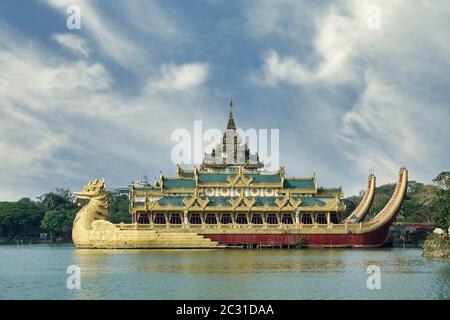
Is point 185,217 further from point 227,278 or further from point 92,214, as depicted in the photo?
point 227,278

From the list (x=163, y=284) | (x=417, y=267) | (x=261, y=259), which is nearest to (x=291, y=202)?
(x=261, y=259)

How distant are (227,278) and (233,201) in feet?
103

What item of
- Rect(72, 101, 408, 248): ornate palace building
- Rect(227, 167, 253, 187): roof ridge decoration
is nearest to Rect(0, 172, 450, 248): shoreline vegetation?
Rect(72, 101, 408, 248): ornate palace building

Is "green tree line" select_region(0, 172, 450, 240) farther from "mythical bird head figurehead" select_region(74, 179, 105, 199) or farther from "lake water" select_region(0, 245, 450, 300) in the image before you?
"lake water" select_region(0, 245, 450, 300)

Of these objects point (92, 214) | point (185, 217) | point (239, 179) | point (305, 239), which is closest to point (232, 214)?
point (239, 179)

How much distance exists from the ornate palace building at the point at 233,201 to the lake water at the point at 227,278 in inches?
709

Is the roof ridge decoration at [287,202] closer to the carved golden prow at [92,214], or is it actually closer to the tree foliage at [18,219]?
the carved golden prow at [92,214]

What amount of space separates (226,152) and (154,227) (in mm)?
13664

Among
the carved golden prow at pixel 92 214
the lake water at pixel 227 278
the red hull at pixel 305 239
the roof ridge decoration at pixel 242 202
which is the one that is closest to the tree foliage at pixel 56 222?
the carved golden prow at pixel 92 214

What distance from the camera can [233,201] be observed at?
6362 cm

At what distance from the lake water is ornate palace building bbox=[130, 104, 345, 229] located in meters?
18.0

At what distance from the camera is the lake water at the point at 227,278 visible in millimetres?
27234

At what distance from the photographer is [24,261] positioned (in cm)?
4559
